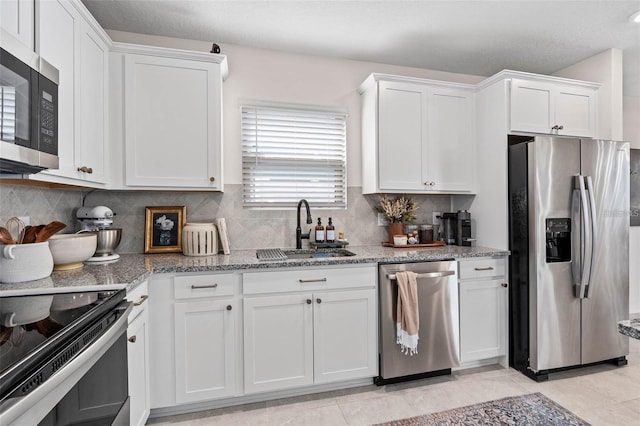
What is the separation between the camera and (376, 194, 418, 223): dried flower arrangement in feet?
9.89

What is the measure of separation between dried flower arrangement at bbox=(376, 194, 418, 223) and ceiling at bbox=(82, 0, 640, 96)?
1.31 m

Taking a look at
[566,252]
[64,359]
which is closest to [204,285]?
[64,359]

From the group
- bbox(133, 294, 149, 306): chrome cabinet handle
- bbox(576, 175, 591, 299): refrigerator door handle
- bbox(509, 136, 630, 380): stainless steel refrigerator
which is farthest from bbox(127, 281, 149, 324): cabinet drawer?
bbox(576, 175, 591, 299): refrigerator door handle

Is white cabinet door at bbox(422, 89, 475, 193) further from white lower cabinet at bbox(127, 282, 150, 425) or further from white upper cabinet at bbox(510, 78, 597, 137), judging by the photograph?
white lower cabinet at bbox(127, 282, 150, 425)

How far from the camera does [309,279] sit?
222cm

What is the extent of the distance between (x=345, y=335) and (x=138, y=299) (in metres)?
1.30

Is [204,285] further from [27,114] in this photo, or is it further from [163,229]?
[27,114]

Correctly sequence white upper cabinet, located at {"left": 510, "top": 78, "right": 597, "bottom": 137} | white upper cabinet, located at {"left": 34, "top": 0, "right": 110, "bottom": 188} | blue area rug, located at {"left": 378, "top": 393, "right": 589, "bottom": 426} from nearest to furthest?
white upper cabinet, located at {"left": 34, "top": 0, "right": 110, "bottom": 188}
blue area rug, located at {"left": 378, "top": 393, "right": 589, "bottom": 426}
white upper cabinet, located at {"left": 510, "top": 78, "right": 597, "bottom": 137}

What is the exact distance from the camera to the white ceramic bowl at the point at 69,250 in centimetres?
176

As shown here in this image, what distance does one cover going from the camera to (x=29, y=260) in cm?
154

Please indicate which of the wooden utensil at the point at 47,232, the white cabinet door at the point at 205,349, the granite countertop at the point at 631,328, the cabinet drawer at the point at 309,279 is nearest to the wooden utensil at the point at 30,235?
the wooden utensil at the point at 47,232

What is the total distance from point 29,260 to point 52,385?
95cm

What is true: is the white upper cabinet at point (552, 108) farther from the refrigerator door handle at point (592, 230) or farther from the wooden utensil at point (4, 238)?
the wooden utensil at point (4, 238)

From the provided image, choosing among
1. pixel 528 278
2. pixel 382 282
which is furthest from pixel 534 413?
pixel 382 282
